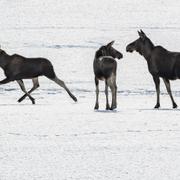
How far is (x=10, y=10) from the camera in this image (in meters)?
38.9

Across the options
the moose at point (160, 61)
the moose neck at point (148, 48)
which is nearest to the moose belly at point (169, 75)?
the moose at point (160, 61)

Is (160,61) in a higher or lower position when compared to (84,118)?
higher

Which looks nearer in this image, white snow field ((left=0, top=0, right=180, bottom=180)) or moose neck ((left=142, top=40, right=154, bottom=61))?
white snow field ((left=0, top=0, right=180, bottom=180))

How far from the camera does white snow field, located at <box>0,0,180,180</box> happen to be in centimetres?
774

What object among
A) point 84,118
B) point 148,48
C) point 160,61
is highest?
point 148,48

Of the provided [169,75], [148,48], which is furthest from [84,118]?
[148,48]

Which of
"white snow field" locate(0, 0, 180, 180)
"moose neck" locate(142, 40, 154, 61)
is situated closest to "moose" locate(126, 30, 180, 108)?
"moose neck" locate(142, 40, 154, 61)

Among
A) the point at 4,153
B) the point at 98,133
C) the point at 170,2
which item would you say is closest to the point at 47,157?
the point at 4,153

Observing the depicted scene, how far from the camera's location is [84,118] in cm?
1235

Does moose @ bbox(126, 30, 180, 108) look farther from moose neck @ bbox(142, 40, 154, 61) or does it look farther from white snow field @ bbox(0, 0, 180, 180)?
white snow field @ bbox(0, 0, 180, 180)

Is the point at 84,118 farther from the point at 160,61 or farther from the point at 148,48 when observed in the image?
the point at 148,48

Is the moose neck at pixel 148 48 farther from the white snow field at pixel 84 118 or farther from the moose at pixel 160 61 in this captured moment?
the white snow field at pixel 84 118

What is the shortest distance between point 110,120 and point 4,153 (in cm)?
371

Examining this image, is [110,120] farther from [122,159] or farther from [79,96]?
[79,96]
